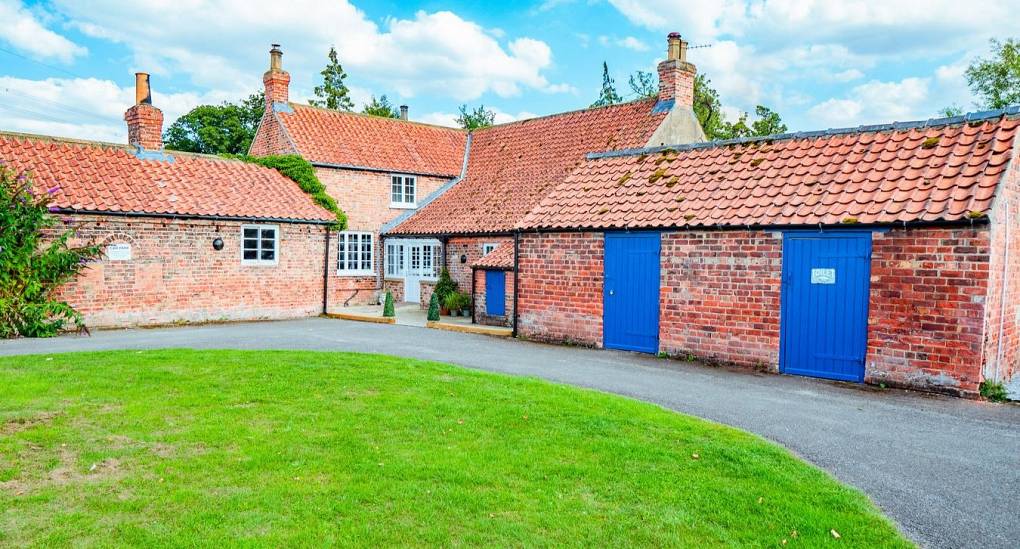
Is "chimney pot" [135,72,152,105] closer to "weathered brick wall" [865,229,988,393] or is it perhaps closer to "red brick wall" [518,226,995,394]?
"red brick wall" [518,226,995,394]

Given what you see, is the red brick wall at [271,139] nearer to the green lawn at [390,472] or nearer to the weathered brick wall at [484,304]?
the weathered brick wall at [484,304]

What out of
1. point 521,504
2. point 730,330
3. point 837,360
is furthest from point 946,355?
point 521,504

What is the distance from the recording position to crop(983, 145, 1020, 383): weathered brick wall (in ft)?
31.9

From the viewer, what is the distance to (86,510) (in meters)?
5.01

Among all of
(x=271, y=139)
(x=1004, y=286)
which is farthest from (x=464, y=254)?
(x=1004, y=286)

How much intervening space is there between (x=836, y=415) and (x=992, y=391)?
9.55 ft

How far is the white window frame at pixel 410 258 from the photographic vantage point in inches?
978

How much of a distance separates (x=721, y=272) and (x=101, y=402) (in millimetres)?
9544

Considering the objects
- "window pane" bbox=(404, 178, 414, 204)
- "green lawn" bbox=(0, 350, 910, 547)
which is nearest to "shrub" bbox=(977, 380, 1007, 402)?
"green lawn" bbox=(0, 350, 910, 547)

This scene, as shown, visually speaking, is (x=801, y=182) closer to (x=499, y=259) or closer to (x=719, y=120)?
(x=499, y=259)

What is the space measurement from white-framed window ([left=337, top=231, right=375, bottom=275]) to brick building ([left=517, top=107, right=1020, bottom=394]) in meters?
11.8

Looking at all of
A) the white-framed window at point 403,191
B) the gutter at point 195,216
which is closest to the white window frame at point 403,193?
the white-framed window at point 403,191

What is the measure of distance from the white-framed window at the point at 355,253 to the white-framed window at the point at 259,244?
4.17 metres

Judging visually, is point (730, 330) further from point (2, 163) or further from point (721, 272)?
point (2, 163)
